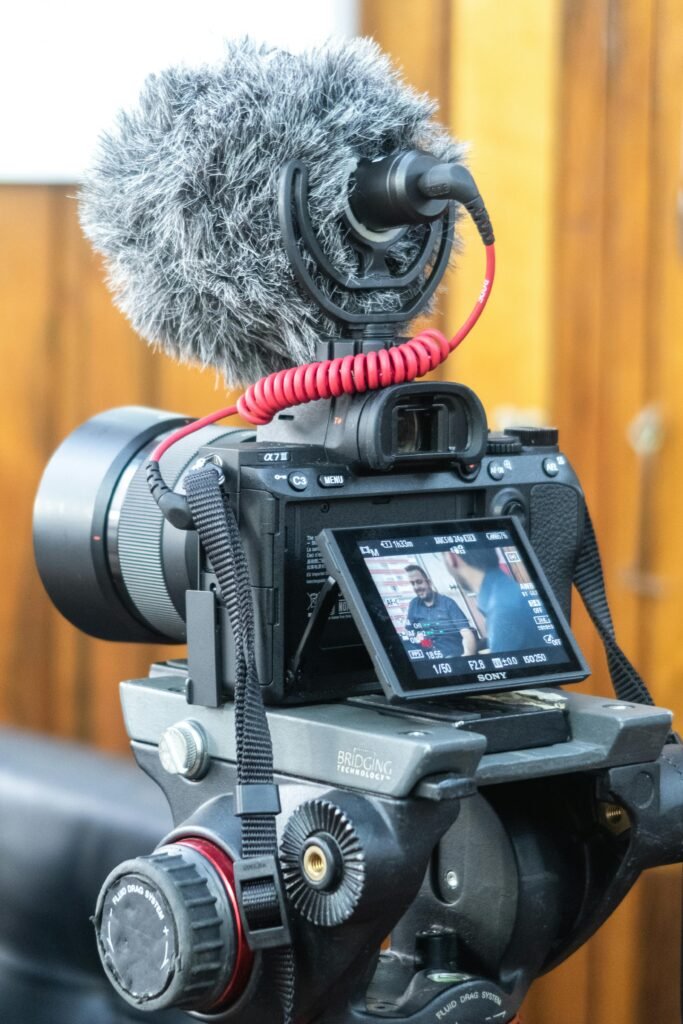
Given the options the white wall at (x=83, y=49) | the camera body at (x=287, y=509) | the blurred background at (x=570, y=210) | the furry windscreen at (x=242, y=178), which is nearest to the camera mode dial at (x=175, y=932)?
the camera body at (x=287, y=509)

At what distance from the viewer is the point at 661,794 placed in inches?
36.9

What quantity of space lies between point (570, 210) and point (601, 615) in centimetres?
76

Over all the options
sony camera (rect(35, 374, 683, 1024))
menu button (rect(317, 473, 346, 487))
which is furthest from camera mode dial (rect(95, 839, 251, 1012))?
menu button (rect(317, 473, 346, 487))

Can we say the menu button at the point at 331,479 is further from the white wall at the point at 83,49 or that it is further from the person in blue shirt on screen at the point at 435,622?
the white wall at the point at 83,49

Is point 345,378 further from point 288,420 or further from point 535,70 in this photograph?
point 535,70

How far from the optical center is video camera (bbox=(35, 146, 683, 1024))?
0.81 metres

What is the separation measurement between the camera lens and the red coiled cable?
0.06 meters

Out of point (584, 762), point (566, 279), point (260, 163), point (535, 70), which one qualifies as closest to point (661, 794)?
point (584, 762)

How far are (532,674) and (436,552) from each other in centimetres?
9

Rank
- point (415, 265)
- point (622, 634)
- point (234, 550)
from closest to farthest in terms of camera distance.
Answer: point (234, 550) → point (415, 265) → point (622, 634)

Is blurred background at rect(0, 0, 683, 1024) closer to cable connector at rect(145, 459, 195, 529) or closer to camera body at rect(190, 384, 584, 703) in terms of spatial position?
camera body at rect(190, 384, 584, 703)

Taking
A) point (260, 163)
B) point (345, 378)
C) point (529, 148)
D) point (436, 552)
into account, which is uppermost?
point (529, 148)

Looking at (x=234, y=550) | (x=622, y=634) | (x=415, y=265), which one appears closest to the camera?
(x=234, y=550)

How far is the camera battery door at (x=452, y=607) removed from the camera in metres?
0.84
